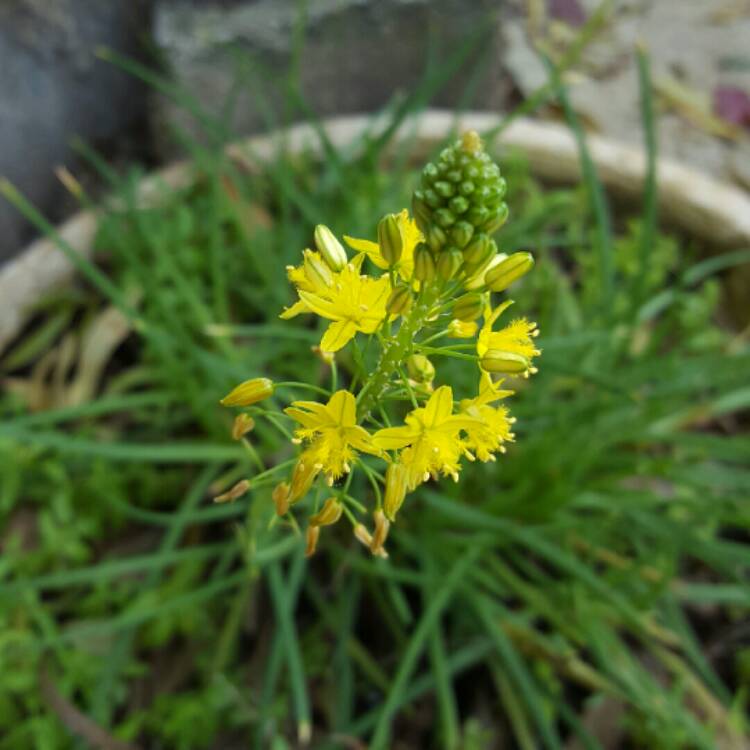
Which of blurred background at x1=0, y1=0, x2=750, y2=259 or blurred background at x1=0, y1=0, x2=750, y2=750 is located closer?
blurred background at x1=0, y1=0, x2=750, y2=750

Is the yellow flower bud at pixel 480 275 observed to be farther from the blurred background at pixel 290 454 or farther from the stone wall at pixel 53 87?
the stone wall at pixel 53 87

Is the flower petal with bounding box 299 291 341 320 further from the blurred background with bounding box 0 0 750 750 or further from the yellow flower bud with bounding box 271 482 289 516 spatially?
the blurred background with bounding box 0 0 750 750

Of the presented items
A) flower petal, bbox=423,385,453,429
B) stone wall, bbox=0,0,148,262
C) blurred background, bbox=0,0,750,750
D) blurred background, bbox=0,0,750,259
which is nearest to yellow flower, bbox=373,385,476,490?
flower petal, bbox=423,385,453,429

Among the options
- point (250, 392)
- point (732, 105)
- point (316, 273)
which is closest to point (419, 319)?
point (316, 273)

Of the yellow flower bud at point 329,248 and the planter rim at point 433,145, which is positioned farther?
the planter rim at point 433,145

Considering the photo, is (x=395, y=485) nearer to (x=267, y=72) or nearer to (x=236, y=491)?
(x=236, y=491)

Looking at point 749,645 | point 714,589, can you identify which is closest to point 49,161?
point 714,589

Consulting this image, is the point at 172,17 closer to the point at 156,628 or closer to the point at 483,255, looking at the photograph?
the point at 156,628

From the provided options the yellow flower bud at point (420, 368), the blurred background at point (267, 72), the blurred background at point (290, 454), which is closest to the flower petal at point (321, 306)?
the yellow flower bud at point (420, 368)
